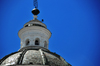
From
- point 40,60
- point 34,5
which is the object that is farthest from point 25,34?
point 40,60

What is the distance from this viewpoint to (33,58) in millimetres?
26797

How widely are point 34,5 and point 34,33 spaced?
574cm

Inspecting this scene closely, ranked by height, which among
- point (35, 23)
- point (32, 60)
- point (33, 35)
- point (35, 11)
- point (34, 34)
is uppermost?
point (35, 11)

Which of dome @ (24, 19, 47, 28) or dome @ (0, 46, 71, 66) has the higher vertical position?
dome @ (24, 19, 47, 28)

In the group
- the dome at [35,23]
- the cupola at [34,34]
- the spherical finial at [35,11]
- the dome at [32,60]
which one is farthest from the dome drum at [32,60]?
the spherical finial at [35,11]

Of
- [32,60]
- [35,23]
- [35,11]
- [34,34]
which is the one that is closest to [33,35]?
[34,34]

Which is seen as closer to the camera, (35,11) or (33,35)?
(33,35)

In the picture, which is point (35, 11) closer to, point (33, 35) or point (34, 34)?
point (34, 34)

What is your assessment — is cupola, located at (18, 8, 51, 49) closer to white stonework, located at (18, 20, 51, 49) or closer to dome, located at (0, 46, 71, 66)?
white stonework, located at (18, 20, 51, 49)

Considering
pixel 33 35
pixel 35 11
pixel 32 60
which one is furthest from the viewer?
pixel 35 11

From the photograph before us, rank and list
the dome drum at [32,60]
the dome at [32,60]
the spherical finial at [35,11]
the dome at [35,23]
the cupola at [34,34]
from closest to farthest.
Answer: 1. the dome drum at [32,60]
2. the dome at [32,60]
3. the cupola at [34,34]
4. the dome at [35,23]
5. the spherical finial at [35,11]

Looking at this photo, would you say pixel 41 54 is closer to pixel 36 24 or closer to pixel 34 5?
pixel 36 24

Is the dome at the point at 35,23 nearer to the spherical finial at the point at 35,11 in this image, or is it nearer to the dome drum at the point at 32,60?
the spherical finial at the point at 35,11

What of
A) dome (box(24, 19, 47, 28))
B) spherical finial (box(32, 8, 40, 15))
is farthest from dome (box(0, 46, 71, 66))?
spherical finial (box(32, 8, 40, 15))
